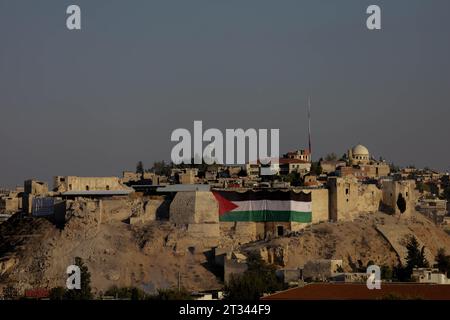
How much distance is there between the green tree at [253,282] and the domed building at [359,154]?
1042 inches

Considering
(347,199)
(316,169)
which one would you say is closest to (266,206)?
(347,199)

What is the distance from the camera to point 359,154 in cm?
8512

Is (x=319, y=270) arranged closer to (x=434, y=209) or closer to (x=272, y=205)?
(x=272, y=205)

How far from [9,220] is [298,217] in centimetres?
1262

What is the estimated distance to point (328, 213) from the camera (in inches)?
2467

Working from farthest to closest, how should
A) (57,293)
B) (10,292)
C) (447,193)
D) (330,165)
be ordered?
1. (447,193)
2. (330,165)
3. (10,292)
4. (57,293)

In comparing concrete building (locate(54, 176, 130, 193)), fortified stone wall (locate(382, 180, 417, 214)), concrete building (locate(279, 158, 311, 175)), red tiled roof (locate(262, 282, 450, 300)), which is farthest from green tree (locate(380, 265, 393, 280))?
concrete building (locate(279, 158, 311, 175))

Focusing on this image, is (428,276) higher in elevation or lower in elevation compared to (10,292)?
higher

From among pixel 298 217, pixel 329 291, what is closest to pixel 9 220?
pixel 298 217

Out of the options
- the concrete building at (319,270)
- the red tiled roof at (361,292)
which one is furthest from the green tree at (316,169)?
the red tiled roof at (361,292)

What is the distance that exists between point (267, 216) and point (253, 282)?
1070cm

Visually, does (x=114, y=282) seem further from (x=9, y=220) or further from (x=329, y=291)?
(x=329, y=291)

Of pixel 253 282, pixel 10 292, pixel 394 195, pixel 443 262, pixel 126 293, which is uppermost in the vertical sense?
pixel 394 195
